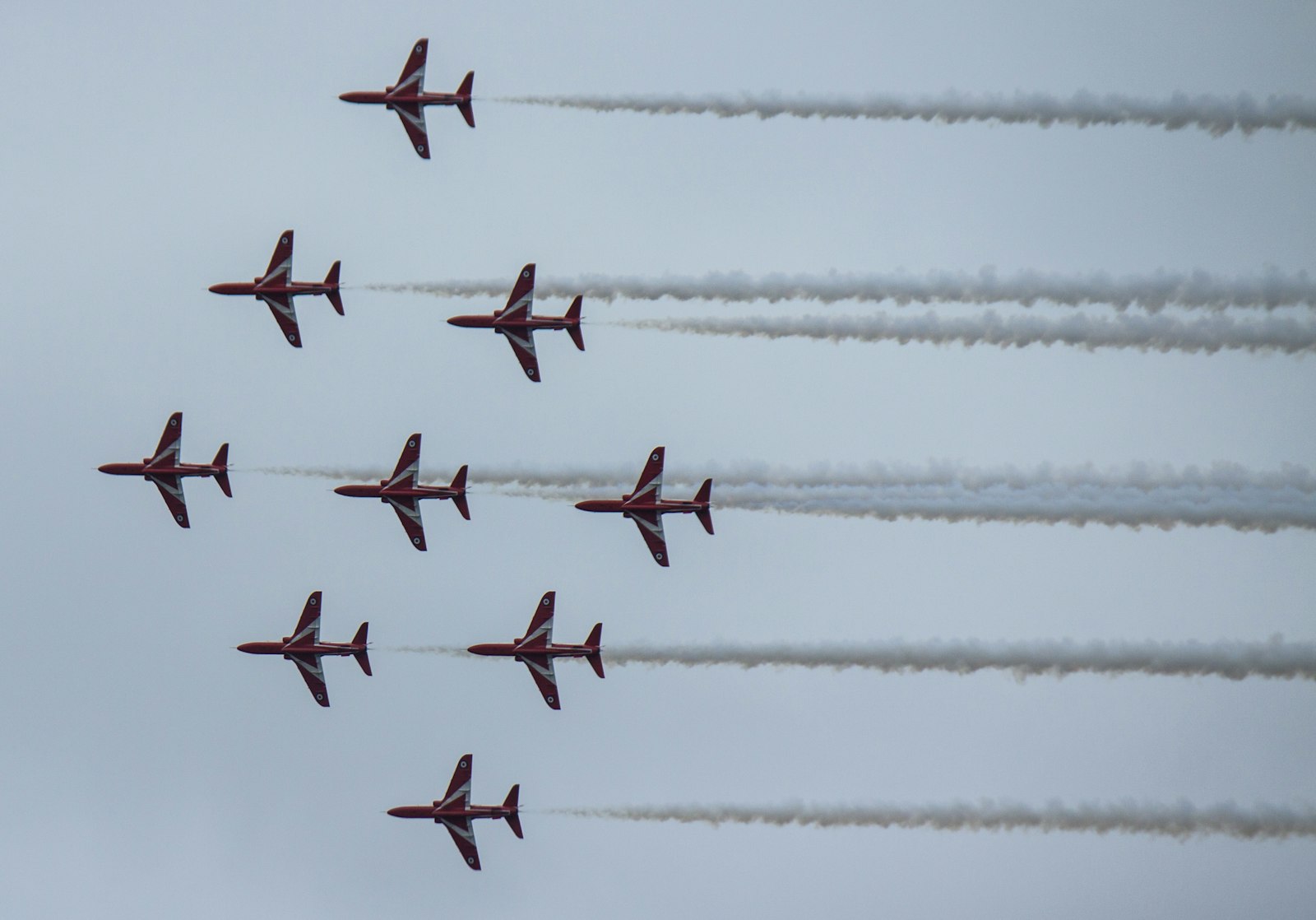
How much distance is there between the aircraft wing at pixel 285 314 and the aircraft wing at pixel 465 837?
18.3m

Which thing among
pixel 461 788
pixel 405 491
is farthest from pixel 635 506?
pixel 461 788

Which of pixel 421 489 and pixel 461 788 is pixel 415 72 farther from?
pixel 461 788

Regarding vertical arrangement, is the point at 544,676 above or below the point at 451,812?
above

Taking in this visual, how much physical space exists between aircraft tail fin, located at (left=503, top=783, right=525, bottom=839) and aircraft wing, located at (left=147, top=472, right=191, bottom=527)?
16.7 meters

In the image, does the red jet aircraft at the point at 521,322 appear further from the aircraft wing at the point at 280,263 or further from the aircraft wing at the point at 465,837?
the aircraft wing at the point at 465,837

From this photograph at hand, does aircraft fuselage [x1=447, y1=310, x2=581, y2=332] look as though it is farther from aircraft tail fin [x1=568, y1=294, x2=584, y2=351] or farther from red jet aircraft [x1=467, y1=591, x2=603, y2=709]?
red jet aircraft [x1=467, y1=591, x2=603, y2=709]

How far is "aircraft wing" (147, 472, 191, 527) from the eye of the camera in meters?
80.4

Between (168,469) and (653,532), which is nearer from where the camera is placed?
(653,532)

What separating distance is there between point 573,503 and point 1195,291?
23860 mm

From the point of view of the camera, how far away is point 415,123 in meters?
76.4

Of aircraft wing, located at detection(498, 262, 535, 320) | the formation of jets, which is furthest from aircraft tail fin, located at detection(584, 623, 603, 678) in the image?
aircraft wing, located at detection(498, 262, 535, 320)

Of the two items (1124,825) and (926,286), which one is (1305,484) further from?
(926,286)

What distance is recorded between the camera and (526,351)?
75.4 meters

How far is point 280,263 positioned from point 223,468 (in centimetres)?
774
